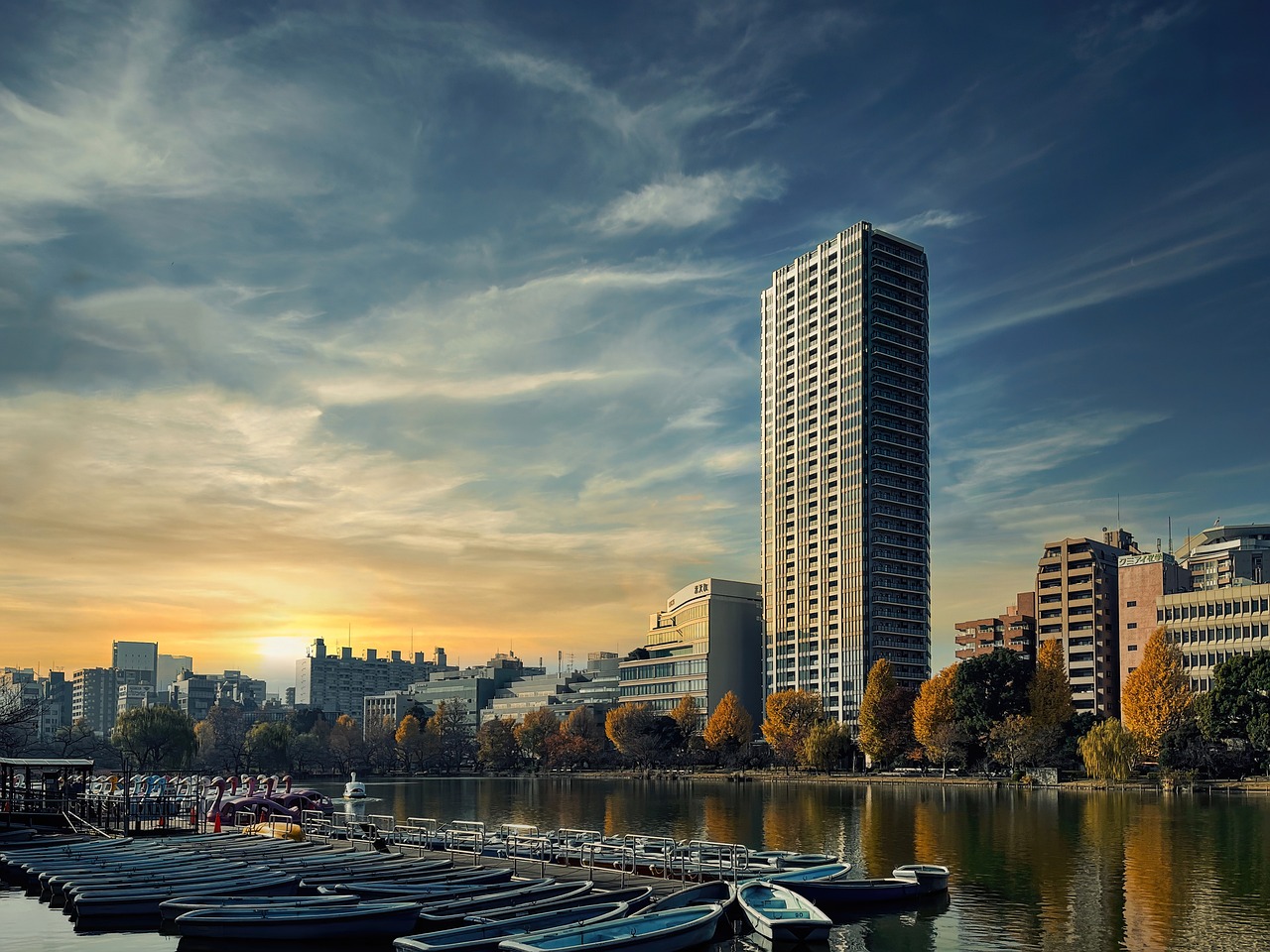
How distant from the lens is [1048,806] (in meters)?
114

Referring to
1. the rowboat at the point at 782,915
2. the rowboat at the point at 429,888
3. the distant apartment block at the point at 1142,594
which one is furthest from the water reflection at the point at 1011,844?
the distant apartment block at the point at 1142,594

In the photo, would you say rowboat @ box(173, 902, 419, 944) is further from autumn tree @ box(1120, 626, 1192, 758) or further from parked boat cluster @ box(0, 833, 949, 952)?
autumn tree @ box(1120, 626, 1192, 758)

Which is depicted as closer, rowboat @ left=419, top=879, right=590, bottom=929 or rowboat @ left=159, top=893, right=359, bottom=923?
rowboat @ left=419, top=879, right=590, bottom=929

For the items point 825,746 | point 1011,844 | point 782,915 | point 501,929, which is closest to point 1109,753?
point 825,746

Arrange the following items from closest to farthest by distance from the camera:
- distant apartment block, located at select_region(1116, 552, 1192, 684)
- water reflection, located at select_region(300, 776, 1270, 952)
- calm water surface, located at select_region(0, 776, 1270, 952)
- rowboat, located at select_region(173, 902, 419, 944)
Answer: rowboat, located at select_region(173, 902, 419, 944) → calm water surface, located at select_region(0, 776, 1270, 952) → water reflection, located at select_region(300, 776, 1270, 952) → distant apartment block, located at select_region(1116, 552, 1192, 684)

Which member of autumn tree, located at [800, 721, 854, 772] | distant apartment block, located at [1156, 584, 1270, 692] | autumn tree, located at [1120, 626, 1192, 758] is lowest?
autumn tree, located at [800, 721, 854, 772]

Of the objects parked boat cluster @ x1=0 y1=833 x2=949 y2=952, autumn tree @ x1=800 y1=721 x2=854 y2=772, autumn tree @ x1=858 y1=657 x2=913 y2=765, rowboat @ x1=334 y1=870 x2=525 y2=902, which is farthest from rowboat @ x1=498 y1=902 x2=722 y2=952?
autumn tree @ x1=800 y1=721 x2=854 y2=772

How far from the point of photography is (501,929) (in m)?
41.1

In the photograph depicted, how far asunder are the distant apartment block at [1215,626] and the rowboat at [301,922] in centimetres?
15662

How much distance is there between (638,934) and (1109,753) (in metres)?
114

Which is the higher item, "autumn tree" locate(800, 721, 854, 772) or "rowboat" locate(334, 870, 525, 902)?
"rowboat" locate(334, 870, 525, 902)

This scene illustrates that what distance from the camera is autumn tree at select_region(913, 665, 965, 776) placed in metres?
161

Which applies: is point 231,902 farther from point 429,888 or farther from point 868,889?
point 868,889

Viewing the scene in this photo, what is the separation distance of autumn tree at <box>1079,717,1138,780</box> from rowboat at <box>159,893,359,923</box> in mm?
114589
